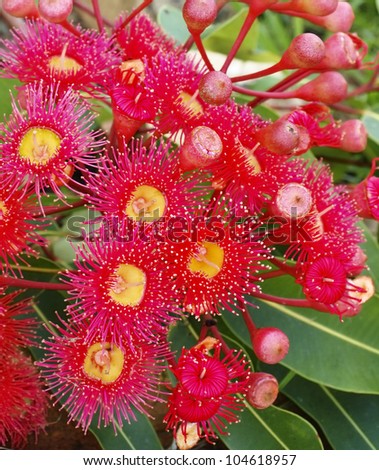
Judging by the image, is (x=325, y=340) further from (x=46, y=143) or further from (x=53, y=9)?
(x=53, y=9)

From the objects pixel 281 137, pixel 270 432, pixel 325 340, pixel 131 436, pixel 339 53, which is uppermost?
pixel 339 53

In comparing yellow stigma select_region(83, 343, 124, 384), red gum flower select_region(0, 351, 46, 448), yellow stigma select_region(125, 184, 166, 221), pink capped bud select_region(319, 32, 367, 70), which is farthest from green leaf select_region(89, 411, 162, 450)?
pink capped bud select_region(319, 32, 367, 70)

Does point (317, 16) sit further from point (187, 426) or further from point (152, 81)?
point (187, 426)

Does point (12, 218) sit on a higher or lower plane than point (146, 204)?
lower

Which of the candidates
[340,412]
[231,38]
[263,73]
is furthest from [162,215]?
[231,38]

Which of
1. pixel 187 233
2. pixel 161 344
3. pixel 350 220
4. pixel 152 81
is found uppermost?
pixel 152 81

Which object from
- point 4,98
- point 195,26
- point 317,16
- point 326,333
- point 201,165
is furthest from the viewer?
point 4,98
